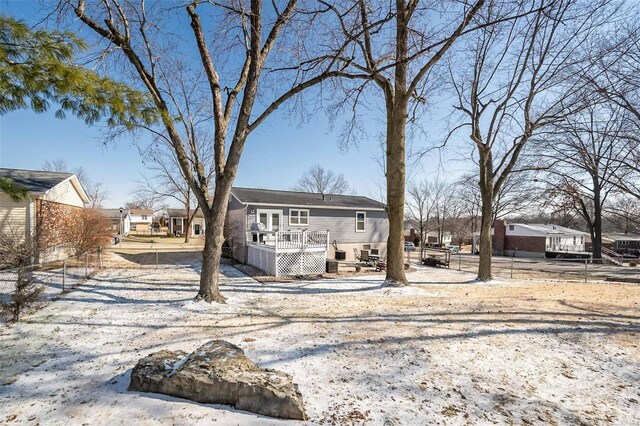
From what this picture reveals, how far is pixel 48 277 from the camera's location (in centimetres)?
1015

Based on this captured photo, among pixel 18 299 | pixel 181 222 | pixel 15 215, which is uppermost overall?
pixel 15 215

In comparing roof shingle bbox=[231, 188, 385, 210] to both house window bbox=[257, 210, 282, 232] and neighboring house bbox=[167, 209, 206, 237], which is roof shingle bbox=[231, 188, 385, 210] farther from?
neighboring house bbox=[167, 209, 206, 237]

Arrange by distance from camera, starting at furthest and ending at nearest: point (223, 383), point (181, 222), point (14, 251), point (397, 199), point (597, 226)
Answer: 1. point (181, 222)
2. point (597, 226)
3. point (14, 251)
4. point (397, 199)
5. point (223, 383)

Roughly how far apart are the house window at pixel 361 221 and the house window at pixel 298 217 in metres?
3.64

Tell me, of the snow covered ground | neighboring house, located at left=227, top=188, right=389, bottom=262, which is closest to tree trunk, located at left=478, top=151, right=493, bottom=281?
the snow covered ground

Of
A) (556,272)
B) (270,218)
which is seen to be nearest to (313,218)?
(270,218)

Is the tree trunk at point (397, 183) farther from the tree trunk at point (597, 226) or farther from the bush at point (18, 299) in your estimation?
the tree trunk at point (597, 226)

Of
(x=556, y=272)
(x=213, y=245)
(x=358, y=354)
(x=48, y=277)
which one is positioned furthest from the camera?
(x=556, y=272)

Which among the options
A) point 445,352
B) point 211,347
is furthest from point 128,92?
point 445,352

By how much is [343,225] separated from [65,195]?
15.1m

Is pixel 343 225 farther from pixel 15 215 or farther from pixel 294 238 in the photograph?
pixel 15 215

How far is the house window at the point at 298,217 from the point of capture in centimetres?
1753

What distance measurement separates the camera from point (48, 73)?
4461 millimetres

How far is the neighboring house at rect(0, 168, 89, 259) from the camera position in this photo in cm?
1203
